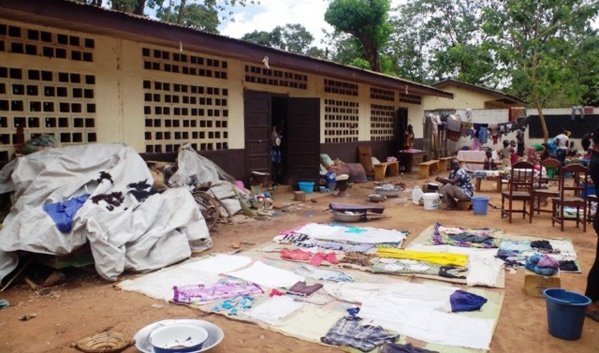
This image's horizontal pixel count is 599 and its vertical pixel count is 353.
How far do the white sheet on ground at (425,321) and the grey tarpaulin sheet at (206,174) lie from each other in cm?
468

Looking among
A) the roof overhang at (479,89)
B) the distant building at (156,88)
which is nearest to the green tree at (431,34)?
the roof overhang at (479,89)

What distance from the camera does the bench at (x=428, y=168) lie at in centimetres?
1585

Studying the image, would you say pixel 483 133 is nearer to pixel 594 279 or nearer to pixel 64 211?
pixel 594 279

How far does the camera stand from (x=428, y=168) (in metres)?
16.2

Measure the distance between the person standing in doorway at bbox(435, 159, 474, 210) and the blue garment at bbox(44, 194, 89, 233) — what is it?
6744mm

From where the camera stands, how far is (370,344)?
12.2ft

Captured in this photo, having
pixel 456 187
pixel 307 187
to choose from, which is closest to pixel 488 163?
pixel 456 187

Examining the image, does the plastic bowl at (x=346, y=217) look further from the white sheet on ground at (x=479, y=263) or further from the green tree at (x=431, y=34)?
the green tree at (x=431, y=34)

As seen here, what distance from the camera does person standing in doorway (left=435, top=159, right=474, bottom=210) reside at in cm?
977

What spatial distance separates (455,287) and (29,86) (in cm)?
630

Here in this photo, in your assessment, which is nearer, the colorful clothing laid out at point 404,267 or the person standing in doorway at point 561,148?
the colorful clothing laid out at point 404,267

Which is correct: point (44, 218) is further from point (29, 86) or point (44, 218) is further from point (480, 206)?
point (480, 206)

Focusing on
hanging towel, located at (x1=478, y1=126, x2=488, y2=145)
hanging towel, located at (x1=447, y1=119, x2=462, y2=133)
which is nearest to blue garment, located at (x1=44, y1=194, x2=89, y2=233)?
hanging towel, located at (x1=447, y1=119, x2=462, y2=133)

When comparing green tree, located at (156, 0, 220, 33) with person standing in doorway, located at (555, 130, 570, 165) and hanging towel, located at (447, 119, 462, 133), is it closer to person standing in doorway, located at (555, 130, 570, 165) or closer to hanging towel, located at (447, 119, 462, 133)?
hanging towel, located at (447, 119, 462, 133)
